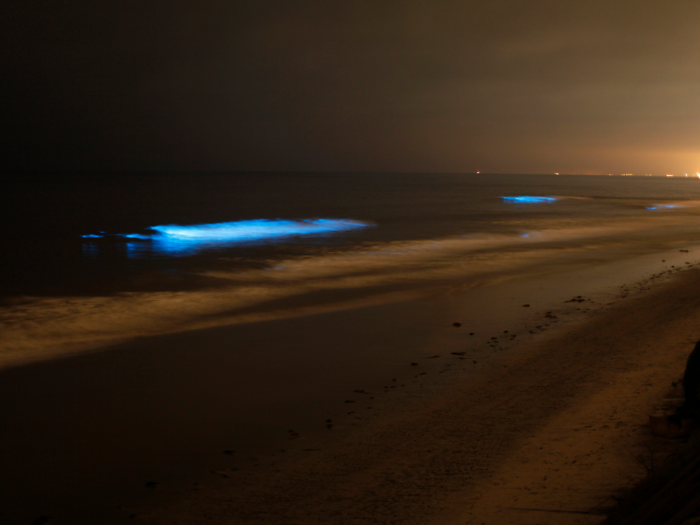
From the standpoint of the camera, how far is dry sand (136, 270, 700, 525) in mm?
3830

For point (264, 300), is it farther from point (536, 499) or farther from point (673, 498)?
point (673, 498)

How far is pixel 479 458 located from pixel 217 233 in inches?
1147

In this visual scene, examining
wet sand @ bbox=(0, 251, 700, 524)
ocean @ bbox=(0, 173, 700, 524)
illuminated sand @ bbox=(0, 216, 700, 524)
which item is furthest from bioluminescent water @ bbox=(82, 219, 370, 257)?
wet sand @ bbox=(0, 251, 700, 524)

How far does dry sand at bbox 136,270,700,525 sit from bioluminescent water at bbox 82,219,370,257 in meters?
18.0

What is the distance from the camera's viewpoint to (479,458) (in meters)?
4.51

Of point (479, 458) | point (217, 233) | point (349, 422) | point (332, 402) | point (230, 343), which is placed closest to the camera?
point (479, 458)

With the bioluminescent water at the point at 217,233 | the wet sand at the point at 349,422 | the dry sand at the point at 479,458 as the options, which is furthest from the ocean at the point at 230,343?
the bioluminescent water at the point at 217,233

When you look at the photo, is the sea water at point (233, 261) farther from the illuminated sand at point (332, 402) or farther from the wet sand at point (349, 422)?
the wet sand at point (349, 422)

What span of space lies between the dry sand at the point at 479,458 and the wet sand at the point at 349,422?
0.02 metres

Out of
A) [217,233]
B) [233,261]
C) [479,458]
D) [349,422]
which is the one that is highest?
[217,233]

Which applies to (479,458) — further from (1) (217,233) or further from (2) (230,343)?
(1) (217,233)

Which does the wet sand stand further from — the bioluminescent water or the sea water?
the bioluminescent water

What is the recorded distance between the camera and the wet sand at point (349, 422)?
4.05 metres

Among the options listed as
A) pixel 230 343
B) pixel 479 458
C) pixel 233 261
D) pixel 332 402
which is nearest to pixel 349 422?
pixel 332 402
